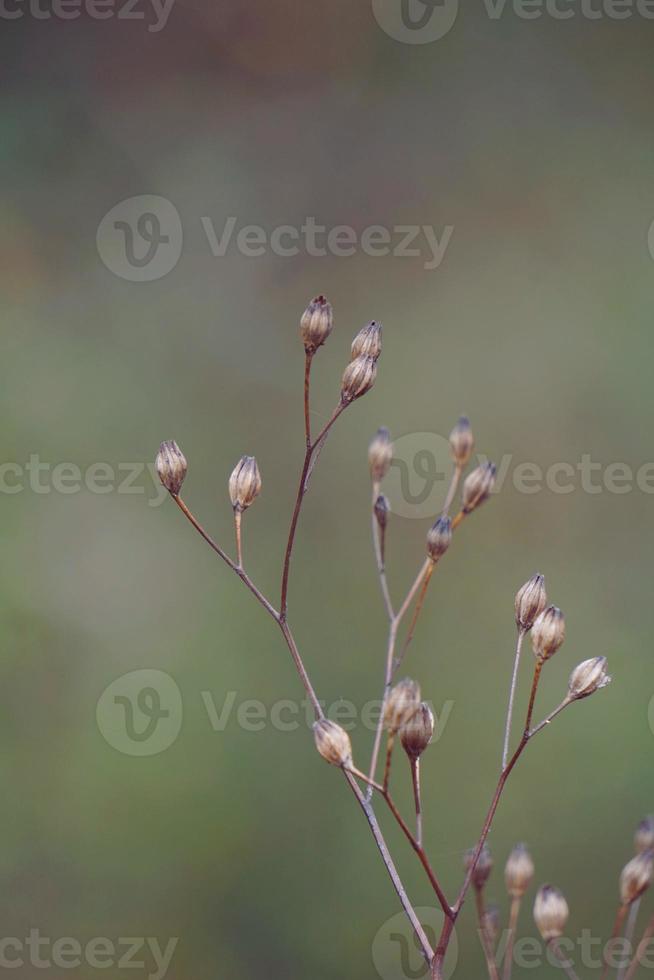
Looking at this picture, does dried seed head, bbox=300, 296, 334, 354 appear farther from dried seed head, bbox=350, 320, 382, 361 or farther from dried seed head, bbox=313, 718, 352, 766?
dried seed head, bbox=313, 718, 352, 766

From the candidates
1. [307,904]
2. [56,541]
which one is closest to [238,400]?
[56,541]

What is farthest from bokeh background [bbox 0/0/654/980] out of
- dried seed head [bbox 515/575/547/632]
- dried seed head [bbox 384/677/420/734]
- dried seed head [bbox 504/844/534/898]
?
dried seed head [bbox 384/677/420/734]

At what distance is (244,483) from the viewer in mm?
806

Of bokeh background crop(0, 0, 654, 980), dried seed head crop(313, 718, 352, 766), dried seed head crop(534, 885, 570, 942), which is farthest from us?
bokeh background crop(0, 0, 654, 980)

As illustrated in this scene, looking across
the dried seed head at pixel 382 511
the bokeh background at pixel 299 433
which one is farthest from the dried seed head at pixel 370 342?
the bokeh background at pixel 299 433

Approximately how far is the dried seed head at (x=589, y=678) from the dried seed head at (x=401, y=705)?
13 cm

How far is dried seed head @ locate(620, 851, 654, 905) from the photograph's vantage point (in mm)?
707

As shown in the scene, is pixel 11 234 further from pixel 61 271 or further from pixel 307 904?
pixel 307 904

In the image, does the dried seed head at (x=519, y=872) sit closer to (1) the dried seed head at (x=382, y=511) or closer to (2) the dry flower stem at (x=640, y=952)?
(2) the dry flower stem at (x=640, y=952)

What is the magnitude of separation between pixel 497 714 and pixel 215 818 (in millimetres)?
619

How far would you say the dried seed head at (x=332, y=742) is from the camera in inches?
23.9

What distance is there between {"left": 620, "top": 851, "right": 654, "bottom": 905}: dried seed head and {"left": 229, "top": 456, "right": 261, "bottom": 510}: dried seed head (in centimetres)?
42

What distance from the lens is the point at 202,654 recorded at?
1918 mm

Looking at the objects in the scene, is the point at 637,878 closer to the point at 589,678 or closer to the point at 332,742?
the point at 589,678
